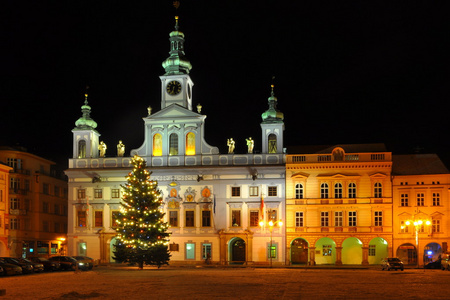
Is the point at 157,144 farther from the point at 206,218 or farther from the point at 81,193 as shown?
the point at 81,193

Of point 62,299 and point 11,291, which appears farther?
point 11,291

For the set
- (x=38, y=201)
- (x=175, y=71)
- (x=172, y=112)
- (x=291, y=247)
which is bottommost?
(x=291, y=247)

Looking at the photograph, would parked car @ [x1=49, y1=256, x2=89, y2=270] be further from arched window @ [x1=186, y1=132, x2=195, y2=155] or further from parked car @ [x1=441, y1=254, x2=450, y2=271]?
parked car @ [x1=441, y1=254, x2=450, y2=271]

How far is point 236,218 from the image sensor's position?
69.6 m

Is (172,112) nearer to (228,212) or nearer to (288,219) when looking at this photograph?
(228,212)

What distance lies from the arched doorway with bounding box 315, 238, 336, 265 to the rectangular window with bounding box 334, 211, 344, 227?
2.03 m

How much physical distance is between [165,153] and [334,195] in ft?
61.5

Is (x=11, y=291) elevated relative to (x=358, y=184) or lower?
lower

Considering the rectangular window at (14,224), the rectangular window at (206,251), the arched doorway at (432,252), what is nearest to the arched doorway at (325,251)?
the arched doorway at (432,252)

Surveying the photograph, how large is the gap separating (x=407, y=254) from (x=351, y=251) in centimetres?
579

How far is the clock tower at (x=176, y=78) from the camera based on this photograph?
72.8 m

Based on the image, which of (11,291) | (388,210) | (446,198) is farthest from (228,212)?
(11,291)

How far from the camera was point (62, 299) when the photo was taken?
1066 inches

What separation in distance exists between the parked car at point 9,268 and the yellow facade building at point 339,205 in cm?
2938
